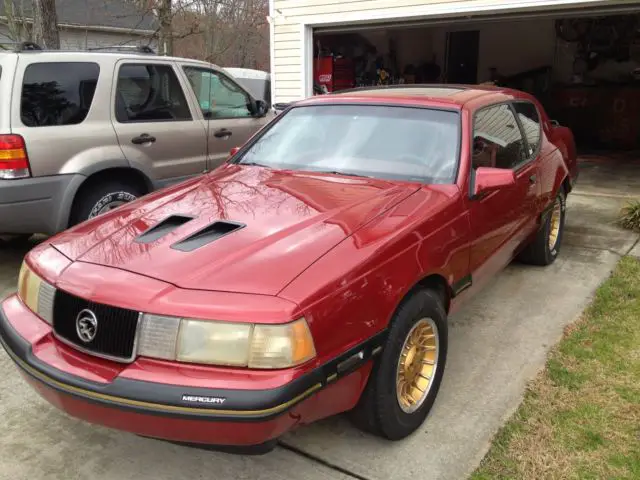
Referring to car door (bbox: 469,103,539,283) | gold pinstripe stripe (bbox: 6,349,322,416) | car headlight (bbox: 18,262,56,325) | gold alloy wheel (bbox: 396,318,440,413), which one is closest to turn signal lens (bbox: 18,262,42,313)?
car headlight (bbox: 18,262,56,325)

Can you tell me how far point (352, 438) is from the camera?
2816mm

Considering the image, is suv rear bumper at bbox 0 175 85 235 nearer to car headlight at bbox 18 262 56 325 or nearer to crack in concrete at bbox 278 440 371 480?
Result: car headlight at bbox 18 262 56 325

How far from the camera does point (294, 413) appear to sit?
83.0 inches

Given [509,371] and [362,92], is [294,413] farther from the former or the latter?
[362,92]

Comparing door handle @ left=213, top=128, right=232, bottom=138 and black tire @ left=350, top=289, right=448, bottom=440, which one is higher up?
door handle @ left=213, top=128, right=232, bottom=138

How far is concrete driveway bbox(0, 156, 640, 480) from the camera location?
2.62 metres

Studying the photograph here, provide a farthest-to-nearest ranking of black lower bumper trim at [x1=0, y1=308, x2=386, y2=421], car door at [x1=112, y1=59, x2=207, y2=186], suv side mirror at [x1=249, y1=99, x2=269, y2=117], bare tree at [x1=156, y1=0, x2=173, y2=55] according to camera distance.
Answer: bare tree at [x1=156, y1=0, x2=173, y2=55]
suv side mirror at [x1=249, y1=99, x2=269, y2=117]
car door at [x1=112, y1=59, x2=207, y2=186]
black lower bumper trim at [x1=0, y1=308, x2=386, y2=421]

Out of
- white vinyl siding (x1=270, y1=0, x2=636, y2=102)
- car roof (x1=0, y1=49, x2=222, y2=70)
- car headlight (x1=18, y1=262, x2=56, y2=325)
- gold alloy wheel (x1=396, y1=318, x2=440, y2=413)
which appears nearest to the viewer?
car headlight (x1=18, y1=262, x2=56, y2=325)

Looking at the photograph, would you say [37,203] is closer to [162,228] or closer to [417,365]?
[162,228]

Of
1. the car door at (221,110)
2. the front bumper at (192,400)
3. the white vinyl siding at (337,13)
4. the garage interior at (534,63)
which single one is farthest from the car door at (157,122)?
the garage interior at (534,63)

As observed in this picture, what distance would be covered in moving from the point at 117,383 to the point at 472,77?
1576 cm

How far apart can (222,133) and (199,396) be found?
→ 14.7ft

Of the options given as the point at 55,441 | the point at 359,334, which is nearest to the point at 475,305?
the point at 359,334

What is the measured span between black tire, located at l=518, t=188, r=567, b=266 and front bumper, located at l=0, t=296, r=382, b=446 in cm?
302
